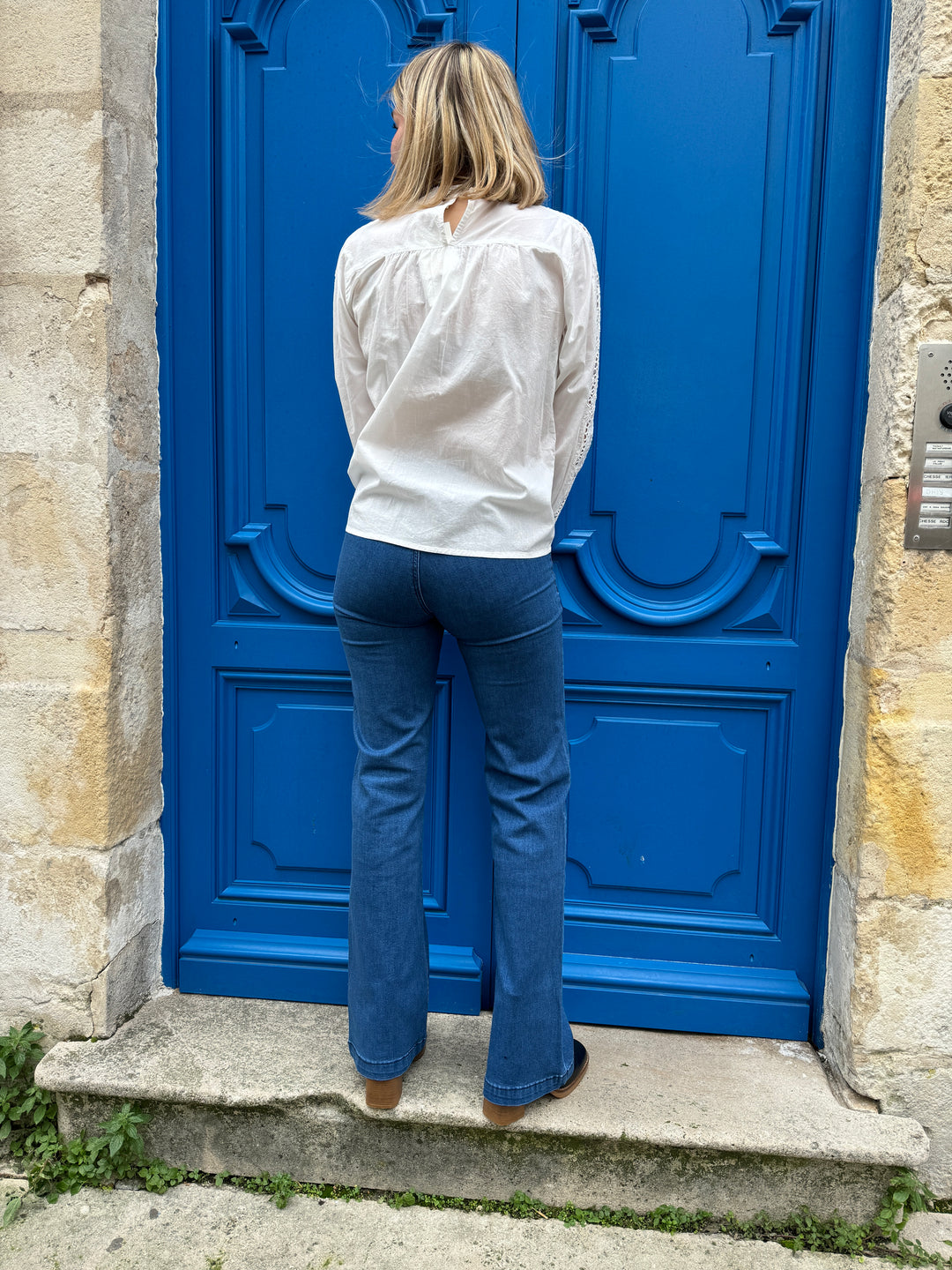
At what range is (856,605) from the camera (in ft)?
6.48

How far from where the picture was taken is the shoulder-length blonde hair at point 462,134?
63.7 inches

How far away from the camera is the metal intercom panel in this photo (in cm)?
179

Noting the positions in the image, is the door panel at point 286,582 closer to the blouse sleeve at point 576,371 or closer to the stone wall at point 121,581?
the stone wall at point 121,581

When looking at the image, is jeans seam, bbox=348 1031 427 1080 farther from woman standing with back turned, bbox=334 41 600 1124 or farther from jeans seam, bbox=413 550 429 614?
jeans seam, bbox=413 550 429 614

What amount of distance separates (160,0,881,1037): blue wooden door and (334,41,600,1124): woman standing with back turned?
0.36m

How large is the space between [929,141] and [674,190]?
1.71 ft

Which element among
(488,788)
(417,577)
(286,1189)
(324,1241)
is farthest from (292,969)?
(417,577)

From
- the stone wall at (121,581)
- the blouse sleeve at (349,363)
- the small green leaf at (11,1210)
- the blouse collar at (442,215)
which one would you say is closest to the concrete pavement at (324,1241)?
the small green leaf at (11,1210)

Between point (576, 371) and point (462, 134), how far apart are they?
48cm

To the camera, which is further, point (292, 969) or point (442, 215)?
point (292, 969)

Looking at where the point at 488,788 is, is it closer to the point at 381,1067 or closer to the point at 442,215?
the point at 381,1067

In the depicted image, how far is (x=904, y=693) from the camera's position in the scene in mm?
1844

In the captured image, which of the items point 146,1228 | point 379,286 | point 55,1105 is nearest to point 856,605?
point 379,286

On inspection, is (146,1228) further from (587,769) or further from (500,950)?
(587,769)
